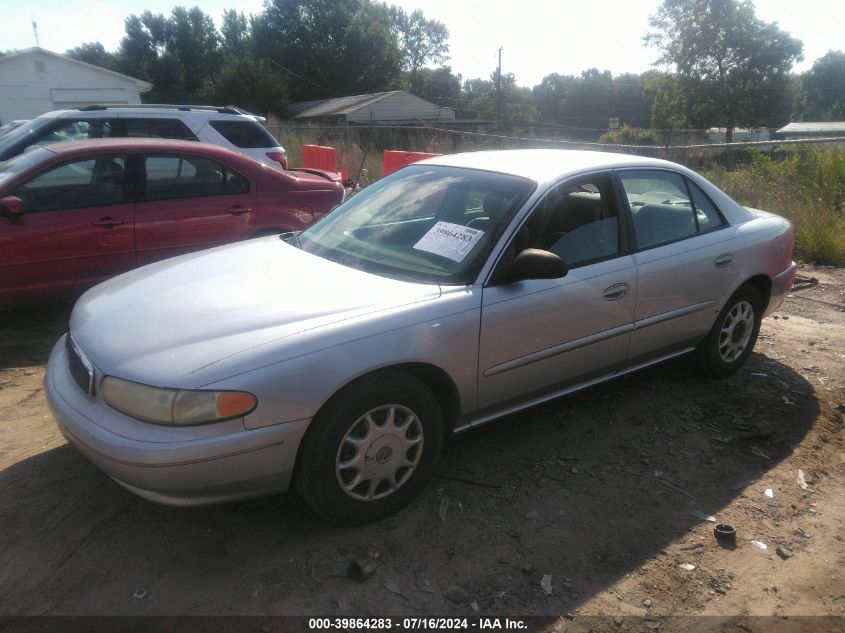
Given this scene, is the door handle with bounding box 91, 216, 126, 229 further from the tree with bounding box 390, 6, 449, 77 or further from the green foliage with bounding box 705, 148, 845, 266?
the tree with bounding box 390, 6, 449, 77

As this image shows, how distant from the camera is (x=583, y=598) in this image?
2658mm

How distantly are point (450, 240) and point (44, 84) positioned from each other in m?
35.7

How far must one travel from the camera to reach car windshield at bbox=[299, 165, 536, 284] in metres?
3.34

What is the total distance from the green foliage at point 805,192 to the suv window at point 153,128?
302 inches

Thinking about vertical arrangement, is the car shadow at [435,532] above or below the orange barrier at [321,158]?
below

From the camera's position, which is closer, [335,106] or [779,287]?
[779,287]

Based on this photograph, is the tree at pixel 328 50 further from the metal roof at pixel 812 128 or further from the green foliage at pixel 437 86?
the metal roof at pixel 812 128

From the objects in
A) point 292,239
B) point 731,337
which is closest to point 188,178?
point 292,239

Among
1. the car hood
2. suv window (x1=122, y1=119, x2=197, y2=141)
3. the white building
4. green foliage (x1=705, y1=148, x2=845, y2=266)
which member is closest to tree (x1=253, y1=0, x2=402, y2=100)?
the white building

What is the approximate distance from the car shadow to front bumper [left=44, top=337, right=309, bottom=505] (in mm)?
365

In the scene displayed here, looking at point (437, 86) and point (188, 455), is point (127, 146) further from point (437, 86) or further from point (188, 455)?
point (437, 86)

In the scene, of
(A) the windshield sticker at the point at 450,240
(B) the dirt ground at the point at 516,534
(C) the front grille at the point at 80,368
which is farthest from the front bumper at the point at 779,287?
(C) the front grille at the point at 80,368

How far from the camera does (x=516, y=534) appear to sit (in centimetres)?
302

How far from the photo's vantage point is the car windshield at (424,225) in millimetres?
3342
